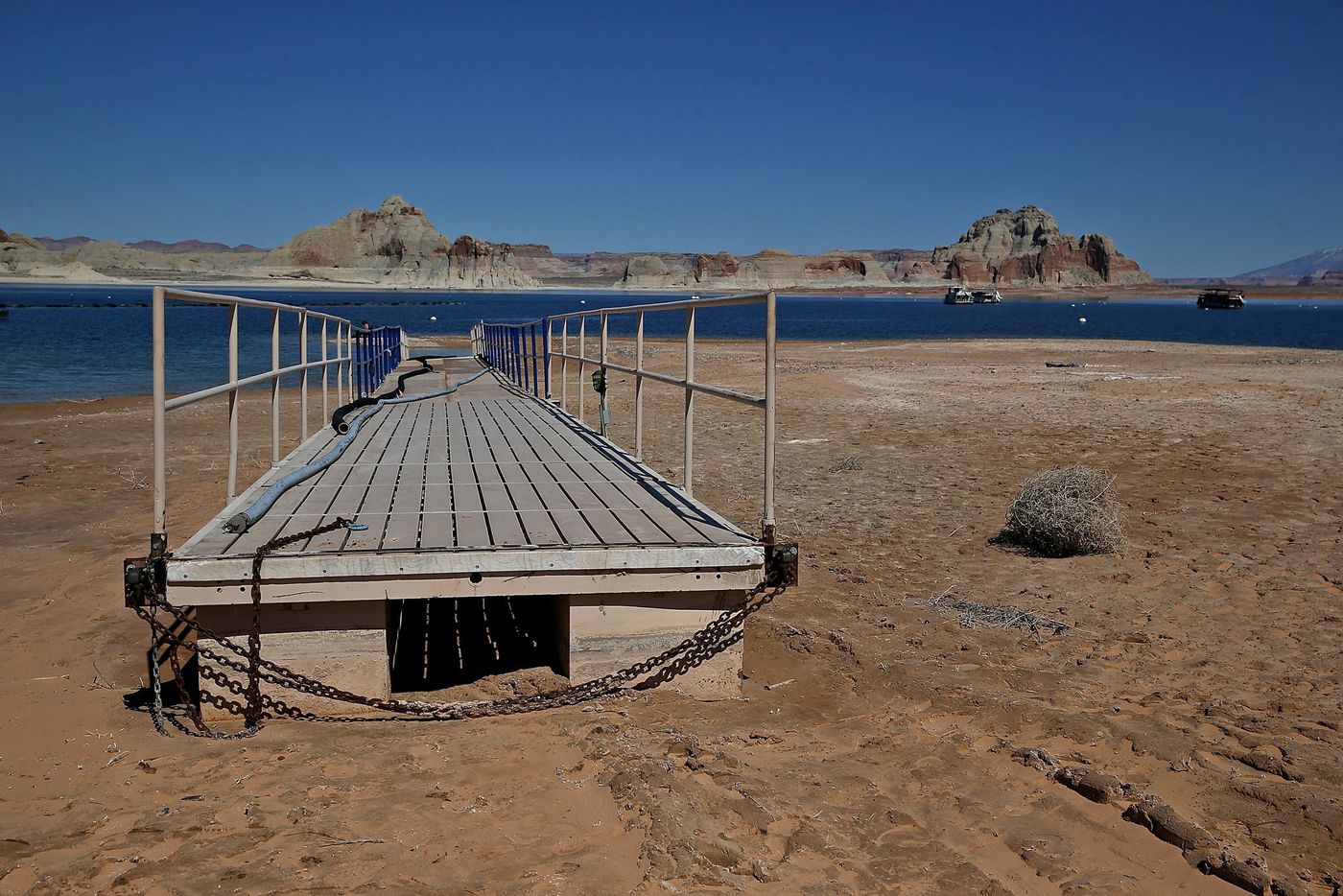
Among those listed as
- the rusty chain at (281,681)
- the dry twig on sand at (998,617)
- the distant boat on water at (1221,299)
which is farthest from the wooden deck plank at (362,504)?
the distant boat on water at (1221,299)

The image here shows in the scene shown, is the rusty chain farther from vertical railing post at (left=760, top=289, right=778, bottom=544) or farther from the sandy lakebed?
vertical railing post at (left=760, top=289, right=778, bottom=544)

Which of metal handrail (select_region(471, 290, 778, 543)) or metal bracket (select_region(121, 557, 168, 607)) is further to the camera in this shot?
metal handrail (select_region(471, 290, 778, 543))

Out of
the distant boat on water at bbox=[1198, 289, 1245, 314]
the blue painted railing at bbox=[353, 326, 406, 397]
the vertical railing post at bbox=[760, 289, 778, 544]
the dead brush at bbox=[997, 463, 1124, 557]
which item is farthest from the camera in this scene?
the distant boat on water at bbox=[1198, 289, 1245, 314]

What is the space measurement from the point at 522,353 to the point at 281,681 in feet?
37.6

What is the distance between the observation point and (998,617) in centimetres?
541

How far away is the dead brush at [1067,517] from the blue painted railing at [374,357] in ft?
29.3

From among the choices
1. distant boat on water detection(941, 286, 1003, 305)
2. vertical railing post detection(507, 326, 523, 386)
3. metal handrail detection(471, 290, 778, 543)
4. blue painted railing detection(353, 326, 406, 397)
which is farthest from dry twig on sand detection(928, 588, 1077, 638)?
distant boat on water detection(941, 286, 1003, 305)

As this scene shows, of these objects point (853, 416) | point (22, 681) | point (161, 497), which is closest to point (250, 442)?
point (853, 416)

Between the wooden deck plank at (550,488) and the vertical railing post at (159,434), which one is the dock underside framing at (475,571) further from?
the vertical railing post at (159,434)

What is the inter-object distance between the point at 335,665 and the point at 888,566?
3.51 metres

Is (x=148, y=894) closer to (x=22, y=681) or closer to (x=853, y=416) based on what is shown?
(x=22, y=681)

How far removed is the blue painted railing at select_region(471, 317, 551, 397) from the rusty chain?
813 centimetres

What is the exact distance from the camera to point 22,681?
444 centimetres

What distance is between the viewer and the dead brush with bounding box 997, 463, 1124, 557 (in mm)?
6473
